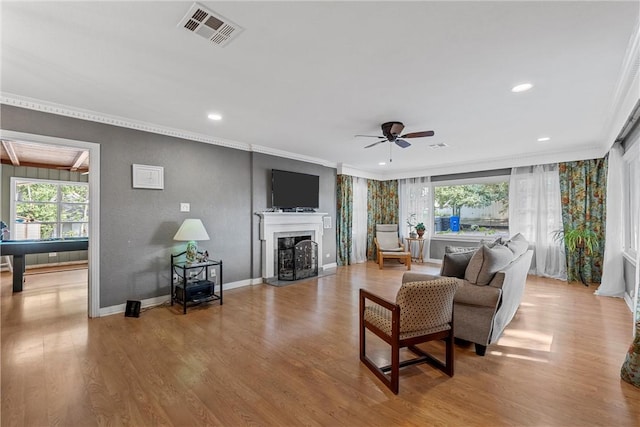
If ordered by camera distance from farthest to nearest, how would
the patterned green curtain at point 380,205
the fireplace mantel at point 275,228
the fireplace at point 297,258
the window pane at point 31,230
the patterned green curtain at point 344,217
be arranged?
the patterned green curtain at point 380,205 → the patterned green curtain at point 344,217 → the window pane at point 31,230 → the fireplace at point 297,258 → the fireplace mantel at point 275,228

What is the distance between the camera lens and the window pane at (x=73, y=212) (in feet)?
23.9

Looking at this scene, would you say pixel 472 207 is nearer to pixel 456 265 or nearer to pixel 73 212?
pixel 456 265

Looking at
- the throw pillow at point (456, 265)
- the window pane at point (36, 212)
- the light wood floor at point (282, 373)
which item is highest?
the window pane at point (36, 212)

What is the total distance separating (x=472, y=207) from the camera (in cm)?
708

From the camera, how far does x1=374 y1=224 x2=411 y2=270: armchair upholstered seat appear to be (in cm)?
693

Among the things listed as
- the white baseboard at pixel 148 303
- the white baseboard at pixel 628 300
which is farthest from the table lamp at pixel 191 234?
the white baseboard at pixel 628 300

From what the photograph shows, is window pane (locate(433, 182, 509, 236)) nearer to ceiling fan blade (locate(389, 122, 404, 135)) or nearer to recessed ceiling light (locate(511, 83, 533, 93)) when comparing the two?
ceiling fan blade (locate(389, 122, 404, 135))

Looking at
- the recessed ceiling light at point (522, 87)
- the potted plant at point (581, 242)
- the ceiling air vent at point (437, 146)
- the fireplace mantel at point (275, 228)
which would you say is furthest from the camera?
the fireplace mantel at point (275, 228)

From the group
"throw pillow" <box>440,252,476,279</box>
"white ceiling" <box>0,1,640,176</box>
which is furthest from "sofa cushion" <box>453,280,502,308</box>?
"white ceiling" <box>0,1,640,176</box>

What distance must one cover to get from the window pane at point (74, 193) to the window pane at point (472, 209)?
30.4 feet

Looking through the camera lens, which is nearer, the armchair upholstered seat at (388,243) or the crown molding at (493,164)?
the crown molding at (493,164)

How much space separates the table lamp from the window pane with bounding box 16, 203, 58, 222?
18.2 ft

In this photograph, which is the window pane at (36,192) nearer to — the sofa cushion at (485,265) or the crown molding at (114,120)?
the crown molding at (114,120)

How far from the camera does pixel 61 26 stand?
1.91 metres
